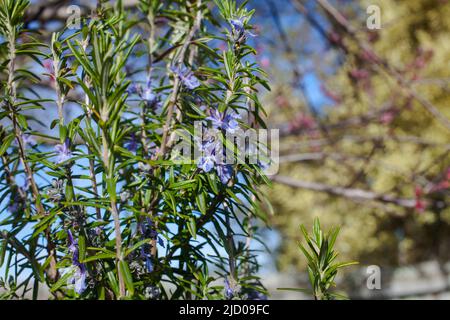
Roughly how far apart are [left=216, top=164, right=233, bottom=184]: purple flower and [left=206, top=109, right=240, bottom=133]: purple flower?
0.26 feet

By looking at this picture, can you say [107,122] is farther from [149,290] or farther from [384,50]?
[384,50]

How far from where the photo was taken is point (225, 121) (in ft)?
3.56

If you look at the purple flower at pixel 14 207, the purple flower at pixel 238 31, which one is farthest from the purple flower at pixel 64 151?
the purple flower at pixel 238 31

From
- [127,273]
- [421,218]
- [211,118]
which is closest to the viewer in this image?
[127,273]

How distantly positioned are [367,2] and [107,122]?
7.46 metres

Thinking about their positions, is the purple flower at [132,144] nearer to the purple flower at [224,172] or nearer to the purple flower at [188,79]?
the purple flower at [188,79]

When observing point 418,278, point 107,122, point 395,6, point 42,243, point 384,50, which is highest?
point 395,6

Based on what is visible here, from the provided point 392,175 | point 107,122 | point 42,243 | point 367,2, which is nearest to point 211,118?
point 107,122

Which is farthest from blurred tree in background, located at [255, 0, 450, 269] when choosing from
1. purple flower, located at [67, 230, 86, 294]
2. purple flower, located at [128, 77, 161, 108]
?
purple flower, located at [67, 230, 86, 294]

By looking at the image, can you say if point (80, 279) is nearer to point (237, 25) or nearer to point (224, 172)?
point (224, 172)

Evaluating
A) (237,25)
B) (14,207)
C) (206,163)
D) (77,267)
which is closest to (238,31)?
(237,25)

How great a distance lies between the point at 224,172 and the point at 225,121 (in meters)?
0.12

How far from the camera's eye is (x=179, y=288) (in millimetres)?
1182

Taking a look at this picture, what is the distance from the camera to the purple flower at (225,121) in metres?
1.07
